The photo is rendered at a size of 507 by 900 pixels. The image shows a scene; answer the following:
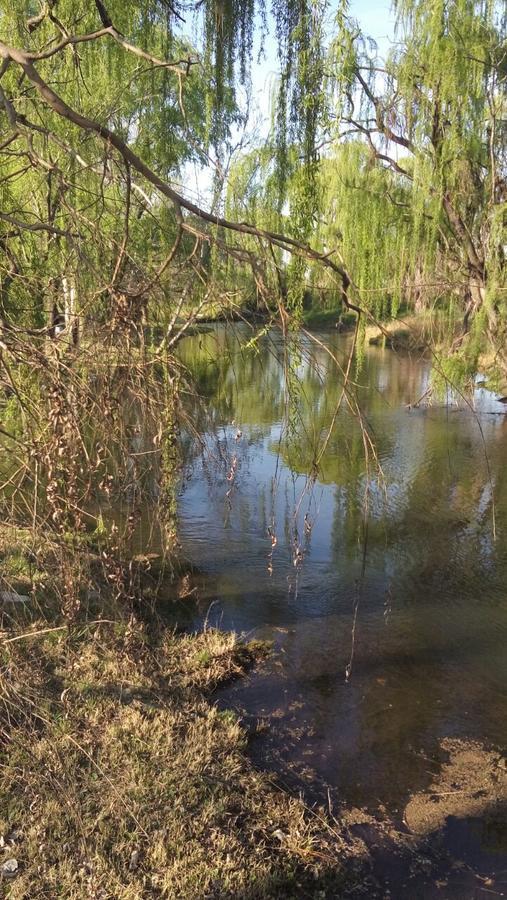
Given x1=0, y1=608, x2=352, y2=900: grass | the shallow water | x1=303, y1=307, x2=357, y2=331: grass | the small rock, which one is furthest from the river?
the small rock

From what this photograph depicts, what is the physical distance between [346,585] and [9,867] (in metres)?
3.49

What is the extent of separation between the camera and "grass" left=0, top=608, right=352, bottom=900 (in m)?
2.22

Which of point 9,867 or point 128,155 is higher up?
point 128,155

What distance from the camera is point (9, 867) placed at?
231 centimetres

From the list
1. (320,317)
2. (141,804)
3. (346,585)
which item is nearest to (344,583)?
(346,585)

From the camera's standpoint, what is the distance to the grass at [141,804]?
2223mm

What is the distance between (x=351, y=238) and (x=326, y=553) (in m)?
3.55

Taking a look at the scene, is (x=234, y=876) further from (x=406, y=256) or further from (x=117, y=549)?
(x=406, y=256)

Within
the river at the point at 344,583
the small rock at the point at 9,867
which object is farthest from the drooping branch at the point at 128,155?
the small rock at the point at 9,867

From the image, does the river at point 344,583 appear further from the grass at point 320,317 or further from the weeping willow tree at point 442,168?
the weeping willow tree at point 442,168

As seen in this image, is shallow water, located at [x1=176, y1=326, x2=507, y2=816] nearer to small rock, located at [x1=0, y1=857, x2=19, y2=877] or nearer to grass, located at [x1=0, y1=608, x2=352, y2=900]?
grass, located at [x1=0, y1=608, x2=352, y2=900]

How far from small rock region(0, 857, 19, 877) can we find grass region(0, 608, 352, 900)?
2 centimetres

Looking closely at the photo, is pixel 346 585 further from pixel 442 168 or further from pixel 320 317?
pixel 442 168

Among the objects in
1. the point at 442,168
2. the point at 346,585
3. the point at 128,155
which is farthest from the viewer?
the point at 442,168
